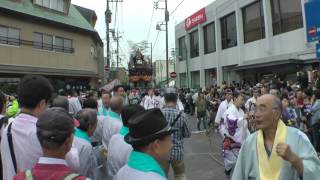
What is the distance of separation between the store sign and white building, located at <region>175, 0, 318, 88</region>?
30.0 ft

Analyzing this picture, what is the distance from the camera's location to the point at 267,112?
3709 mm

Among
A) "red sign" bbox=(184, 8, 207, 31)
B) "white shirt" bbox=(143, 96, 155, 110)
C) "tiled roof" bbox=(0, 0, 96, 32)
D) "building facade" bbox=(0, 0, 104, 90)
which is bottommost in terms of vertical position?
"white shirt" bbox=(143, 96, 155, 110)

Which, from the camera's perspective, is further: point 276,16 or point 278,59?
point 276,16

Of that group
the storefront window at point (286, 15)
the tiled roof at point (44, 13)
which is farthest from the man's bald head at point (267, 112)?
the tiled roof at point (44, 13)

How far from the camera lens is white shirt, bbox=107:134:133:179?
14.4 feet

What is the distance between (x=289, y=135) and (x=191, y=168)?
6397mm

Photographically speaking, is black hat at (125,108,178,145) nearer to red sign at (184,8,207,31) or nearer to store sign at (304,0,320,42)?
store sign at (304,0,320,42)

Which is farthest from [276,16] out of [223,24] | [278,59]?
[223,24]

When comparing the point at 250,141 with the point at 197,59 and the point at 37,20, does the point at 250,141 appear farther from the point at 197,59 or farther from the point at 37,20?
the point at 197,59

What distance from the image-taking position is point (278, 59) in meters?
22.1

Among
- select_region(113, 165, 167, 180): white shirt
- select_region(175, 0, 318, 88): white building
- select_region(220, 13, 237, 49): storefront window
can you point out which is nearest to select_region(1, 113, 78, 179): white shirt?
select_region(113, 165, 167, 180): white shirt

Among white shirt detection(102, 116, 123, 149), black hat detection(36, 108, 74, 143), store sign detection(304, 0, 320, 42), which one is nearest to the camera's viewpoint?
black hat detection(36, 108, 74, 143)

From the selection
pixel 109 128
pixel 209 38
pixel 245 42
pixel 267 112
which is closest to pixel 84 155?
pixel 109 128

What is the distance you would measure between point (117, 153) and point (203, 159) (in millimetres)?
6806
